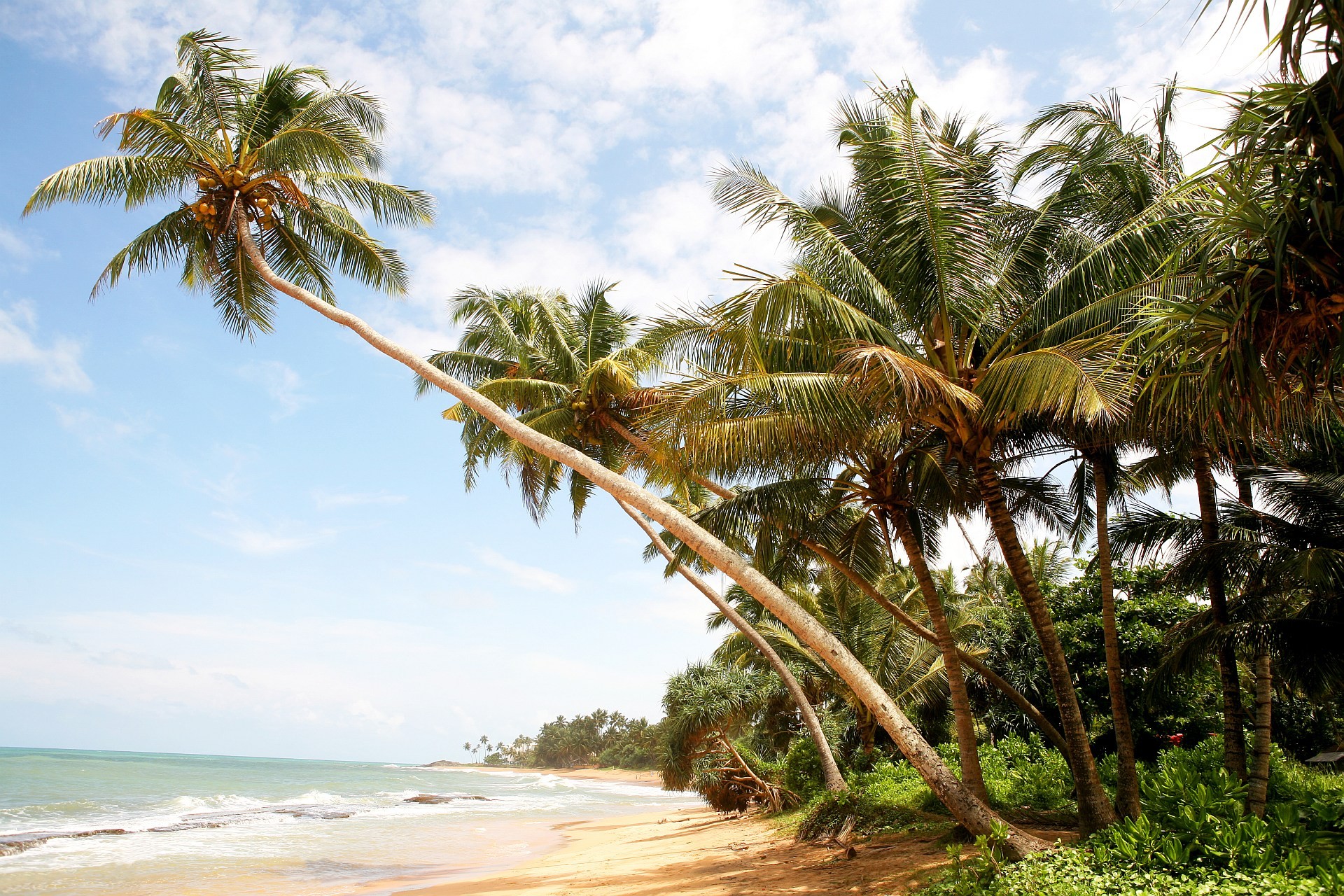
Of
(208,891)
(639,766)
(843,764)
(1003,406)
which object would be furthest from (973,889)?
(639,766)

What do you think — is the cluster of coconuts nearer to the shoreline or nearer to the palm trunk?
the palm trunk

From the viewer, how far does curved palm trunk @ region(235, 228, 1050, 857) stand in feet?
21.5

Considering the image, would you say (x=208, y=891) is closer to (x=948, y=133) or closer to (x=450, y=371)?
(x=450, y=371)

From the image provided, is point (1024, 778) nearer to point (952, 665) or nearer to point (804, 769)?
point (952, 665)

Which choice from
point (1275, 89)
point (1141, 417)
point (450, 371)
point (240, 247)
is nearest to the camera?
point (1275, 89)

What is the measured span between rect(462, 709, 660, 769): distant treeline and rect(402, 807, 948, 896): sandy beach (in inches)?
1510

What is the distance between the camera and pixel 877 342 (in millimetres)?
8086

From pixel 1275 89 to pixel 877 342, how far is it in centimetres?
433

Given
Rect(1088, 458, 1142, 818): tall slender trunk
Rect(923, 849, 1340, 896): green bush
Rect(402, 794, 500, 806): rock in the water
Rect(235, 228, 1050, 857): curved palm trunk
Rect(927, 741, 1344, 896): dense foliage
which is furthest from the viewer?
Rect(402, 794, 500, 806): rock in the water

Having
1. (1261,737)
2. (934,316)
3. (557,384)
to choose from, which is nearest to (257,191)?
(557,384)

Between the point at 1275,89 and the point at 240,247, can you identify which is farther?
the point at 240,247

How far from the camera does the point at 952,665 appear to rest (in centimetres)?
946

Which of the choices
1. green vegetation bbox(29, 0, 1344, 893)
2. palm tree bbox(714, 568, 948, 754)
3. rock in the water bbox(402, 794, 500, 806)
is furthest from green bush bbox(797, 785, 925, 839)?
rock in the water bbox(402, 794, 500, 806)

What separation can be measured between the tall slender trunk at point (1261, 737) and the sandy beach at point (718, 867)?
10.8ft
